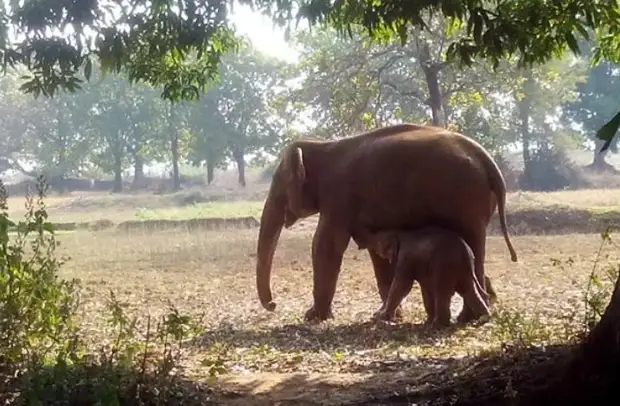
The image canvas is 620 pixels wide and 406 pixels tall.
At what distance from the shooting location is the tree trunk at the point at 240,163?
9.22 meters

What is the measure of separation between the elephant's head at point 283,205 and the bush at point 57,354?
257 cm

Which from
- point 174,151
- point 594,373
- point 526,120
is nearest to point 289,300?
point 174,151

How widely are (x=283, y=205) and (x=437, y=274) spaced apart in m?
1.61

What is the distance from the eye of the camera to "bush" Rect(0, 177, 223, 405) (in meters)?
2.89

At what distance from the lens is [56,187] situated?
7.78 m

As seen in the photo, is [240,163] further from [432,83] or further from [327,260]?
[327,260]

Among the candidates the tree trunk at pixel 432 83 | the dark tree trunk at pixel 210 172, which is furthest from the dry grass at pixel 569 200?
the dark tree trunk at pixel 210 172

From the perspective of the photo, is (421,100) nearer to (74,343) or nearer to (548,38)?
(548,38)

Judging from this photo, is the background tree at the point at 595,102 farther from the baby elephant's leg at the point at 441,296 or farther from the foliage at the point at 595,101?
the baby elephant's leg at the point at 441,296

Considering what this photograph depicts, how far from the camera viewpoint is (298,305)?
6590 mm

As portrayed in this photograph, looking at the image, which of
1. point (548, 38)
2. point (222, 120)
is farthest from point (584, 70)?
point (548, 38)

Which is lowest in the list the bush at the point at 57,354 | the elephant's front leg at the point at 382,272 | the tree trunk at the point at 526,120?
the elephant's front leg at the point at 382,272

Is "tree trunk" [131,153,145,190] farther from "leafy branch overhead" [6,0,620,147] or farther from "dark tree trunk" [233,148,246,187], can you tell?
"leafy branch overhead" [6,0,620,147]

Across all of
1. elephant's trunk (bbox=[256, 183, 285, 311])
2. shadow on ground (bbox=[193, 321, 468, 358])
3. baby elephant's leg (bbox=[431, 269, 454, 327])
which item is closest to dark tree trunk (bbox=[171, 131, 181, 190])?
elephant's trunk (bbox=[256, 183, 285, 311])
